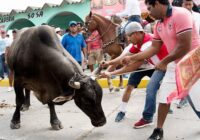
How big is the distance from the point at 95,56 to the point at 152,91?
648 cm

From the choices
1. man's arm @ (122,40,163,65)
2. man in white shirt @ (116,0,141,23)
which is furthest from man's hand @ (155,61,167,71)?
man in white shirt @ (116,0,141,23)

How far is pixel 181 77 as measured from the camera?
3910 mm

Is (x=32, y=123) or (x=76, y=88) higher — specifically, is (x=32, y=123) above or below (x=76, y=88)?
below

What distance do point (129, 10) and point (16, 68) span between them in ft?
14.4

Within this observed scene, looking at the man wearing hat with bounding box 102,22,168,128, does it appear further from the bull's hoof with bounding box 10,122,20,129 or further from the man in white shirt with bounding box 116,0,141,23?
the man in white shirt with bounding box 116,0,141,23

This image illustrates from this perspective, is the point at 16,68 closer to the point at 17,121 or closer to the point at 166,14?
the point at 17,121

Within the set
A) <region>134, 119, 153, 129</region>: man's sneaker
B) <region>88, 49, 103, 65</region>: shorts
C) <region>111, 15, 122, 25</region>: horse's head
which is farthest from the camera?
<region>88, 49, 103, 65</region>: shorts

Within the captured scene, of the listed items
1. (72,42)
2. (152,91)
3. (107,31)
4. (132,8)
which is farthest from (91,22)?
(152,91)

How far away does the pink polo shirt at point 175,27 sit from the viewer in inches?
173

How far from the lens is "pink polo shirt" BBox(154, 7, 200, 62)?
4.38 metres

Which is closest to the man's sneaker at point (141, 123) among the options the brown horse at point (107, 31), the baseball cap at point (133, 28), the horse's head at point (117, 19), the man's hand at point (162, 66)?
the man's hand at point (162, 66)

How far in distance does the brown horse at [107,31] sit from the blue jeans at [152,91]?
4155mm

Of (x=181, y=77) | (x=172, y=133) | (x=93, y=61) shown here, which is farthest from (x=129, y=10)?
(x=181, y=77)

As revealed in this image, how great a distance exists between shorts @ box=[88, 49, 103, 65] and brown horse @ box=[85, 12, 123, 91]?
1619 millimetres
